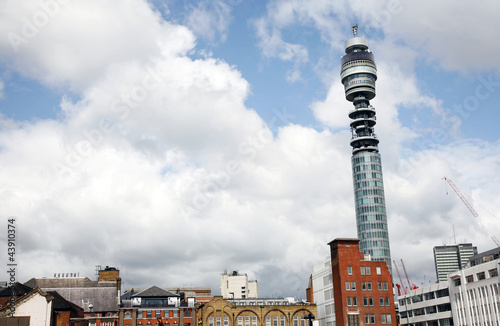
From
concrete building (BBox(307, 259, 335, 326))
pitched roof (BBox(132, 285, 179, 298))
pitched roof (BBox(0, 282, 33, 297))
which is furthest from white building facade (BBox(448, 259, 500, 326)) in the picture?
pitched roof (BBox(0, 282, 33, 297))

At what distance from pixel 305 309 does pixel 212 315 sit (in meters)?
21.6

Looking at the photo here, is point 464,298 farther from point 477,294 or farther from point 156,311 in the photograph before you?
point 156,311

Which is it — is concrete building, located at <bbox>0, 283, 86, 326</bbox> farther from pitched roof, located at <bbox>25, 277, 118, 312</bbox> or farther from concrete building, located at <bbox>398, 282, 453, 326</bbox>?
concrete building, located at <bbox>398, 282, 453, 326</bbox>

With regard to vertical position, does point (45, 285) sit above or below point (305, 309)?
above

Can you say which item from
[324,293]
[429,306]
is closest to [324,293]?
[324,293]

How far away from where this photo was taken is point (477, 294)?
11925cm

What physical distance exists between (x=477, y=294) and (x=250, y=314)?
54.1 metres

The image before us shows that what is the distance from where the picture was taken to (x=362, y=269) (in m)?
108

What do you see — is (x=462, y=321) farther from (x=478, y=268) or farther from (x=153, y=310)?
(x=153, y=310)

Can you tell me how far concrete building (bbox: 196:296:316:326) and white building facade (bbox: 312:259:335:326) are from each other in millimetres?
2975

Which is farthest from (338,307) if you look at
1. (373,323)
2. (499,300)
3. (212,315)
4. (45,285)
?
(45,285)

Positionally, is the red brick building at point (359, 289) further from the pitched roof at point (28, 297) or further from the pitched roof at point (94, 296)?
the pitched roof at point (28, 297)

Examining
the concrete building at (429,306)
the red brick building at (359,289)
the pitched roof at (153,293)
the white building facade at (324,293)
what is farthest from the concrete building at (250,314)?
the concrete building at (429,306)

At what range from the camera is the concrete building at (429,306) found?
13875cm
